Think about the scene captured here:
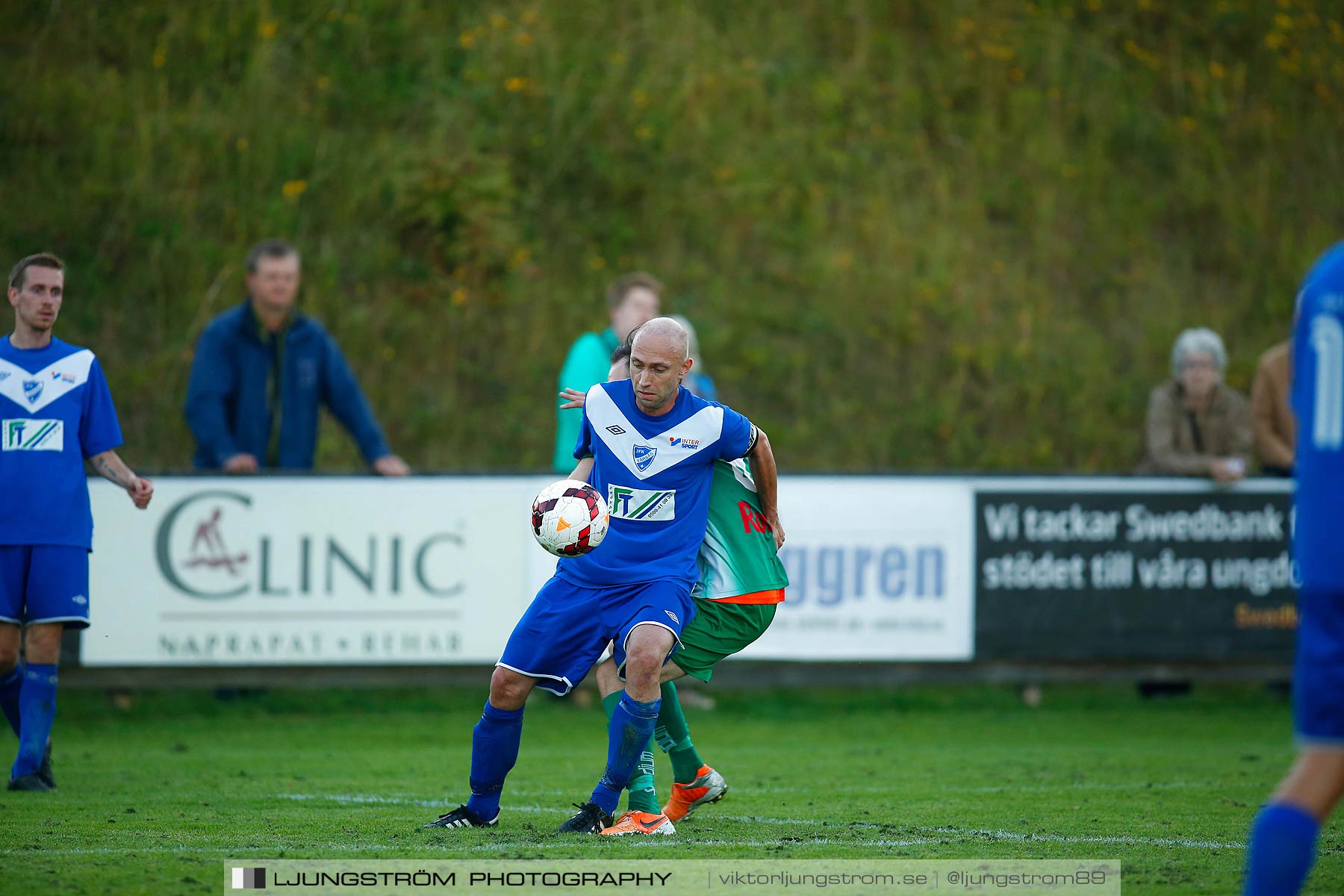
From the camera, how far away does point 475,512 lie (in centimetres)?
1054

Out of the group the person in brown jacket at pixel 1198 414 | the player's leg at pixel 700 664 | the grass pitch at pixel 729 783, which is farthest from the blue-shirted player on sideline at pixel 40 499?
the person in brown jacket at pixel 1198 414

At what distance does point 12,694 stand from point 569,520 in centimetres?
344

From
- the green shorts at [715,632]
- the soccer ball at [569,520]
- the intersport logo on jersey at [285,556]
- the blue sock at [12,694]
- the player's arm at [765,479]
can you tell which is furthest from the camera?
the intersport logo on jersey at [285,556]

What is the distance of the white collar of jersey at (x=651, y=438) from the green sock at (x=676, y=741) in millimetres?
1103

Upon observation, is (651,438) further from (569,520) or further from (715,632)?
(715,632)

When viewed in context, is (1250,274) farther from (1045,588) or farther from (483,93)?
(483,93)

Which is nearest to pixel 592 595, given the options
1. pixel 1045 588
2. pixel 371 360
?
pixel 1045 588

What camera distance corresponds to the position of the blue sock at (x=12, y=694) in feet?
24.8

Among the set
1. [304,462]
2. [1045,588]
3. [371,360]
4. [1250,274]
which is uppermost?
[1250,274]

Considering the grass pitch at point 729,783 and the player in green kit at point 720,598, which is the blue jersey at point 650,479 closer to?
the player in green kit at point 720,598

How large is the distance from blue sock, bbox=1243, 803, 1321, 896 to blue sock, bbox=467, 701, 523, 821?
296 centimetres

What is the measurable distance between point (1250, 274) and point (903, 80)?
4.20m

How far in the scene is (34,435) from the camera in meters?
7.33

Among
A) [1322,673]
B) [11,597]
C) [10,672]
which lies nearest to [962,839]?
[1322,673]
